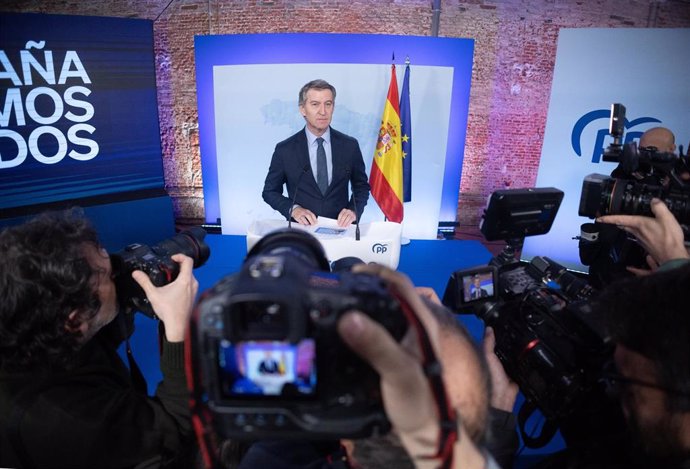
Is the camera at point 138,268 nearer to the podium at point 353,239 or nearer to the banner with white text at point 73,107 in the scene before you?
the podium at point 353,239

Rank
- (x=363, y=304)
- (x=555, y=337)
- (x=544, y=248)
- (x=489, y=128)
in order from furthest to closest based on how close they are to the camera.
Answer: (x=489, y=128)
(x=544, y=248)
(x=555, y=337)
(x=363, y=304)

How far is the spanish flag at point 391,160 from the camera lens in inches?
159

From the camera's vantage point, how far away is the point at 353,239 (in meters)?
2.64

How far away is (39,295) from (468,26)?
5.59 metres

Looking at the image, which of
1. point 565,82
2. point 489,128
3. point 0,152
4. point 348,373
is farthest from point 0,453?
point 489,128

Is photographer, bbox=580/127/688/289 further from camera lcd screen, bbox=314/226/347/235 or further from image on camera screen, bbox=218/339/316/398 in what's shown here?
image on camera screen, bbox=218/339/316/398

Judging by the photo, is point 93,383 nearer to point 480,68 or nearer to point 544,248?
point 544,248

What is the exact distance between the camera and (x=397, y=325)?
1.67ft

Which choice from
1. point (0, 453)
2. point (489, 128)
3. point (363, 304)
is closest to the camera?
point (363, 304)

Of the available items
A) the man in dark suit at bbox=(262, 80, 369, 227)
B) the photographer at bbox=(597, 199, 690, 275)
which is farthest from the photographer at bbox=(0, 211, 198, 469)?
the man in dark suit at bbox=(262, 80, 369, 227)

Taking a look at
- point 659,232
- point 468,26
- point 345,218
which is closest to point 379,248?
point 345,218

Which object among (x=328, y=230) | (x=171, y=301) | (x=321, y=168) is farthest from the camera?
(x=321, y=168)

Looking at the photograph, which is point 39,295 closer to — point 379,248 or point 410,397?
point 410,397

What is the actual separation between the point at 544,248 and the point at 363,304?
4.24 metres
